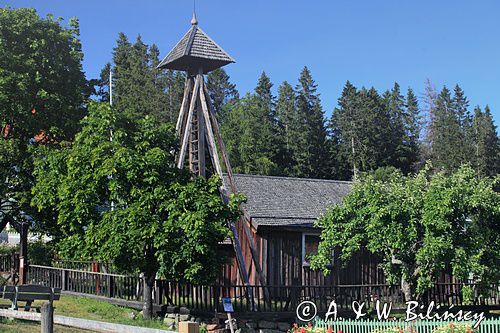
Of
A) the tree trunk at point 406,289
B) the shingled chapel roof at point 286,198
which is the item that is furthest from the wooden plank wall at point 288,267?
the tree trunk at point 406,289

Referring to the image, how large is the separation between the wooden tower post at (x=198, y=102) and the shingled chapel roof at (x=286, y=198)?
1.46m

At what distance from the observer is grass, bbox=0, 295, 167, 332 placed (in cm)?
1844

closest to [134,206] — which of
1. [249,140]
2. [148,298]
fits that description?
[148,298]

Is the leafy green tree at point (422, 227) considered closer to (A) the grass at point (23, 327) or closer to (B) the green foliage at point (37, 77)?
(A) the grass at point (23, 327)

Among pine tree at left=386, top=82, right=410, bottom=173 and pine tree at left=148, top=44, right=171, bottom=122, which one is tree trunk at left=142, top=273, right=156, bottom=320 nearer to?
pine tree at left=148, top=44, right=171, bottom=122

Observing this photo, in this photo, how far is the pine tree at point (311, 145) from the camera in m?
60.2

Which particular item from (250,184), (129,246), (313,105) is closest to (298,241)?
(250,184)

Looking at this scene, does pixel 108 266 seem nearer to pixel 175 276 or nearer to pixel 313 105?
pixel 175 276

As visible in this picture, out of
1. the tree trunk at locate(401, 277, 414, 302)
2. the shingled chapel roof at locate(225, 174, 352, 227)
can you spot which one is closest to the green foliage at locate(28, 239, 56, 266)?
the shingled chapel roof at locate(225, 174, 352, 227)

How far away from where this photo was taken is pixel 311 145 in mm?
61188

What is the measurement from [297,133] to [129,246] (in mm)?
45513

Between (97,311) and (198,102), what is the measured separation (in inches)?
320

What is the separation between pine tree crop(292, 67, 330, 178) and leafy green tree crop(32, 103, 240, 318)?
4046 cm

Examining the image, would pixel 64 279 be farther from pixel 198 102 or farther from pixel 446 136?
pixel 446 136
